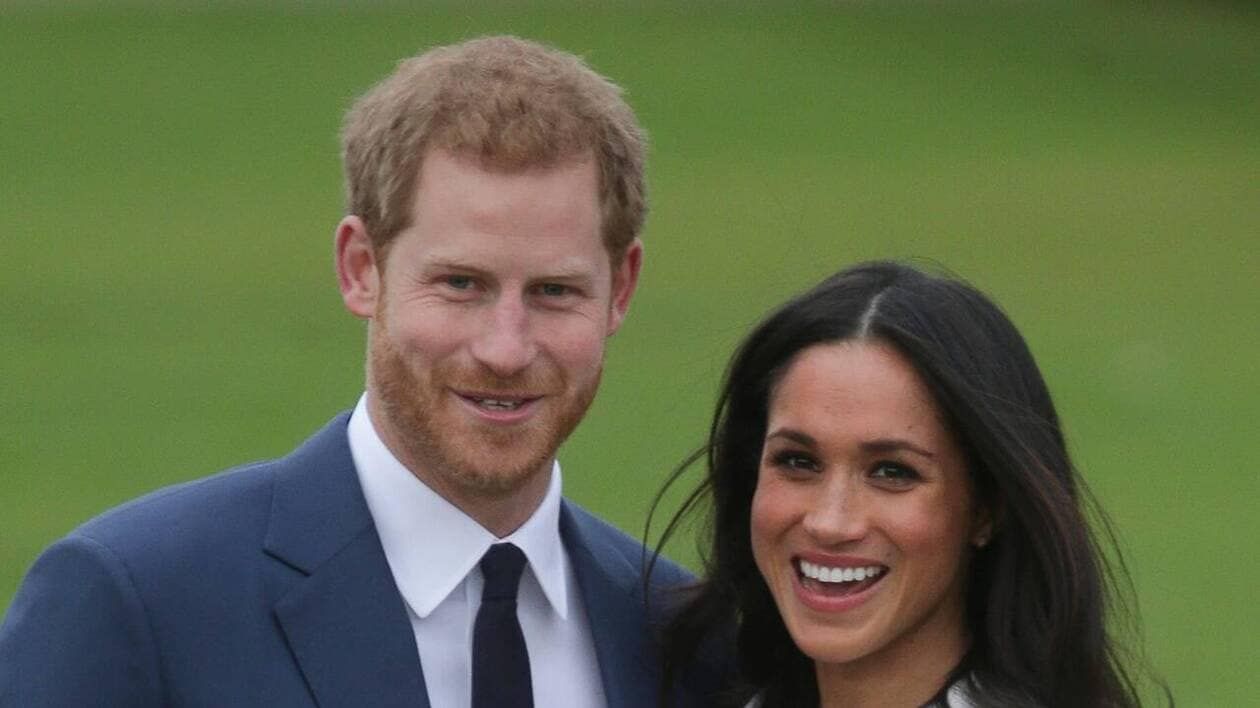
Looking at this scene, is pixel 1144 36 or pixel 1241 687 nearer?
pixel 1241 687

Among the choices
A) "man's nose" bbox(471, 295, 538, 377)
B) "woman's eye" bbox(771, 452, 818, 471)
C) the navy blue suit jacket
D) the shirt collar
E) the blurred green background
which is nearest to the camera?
the navy blue suit jacket

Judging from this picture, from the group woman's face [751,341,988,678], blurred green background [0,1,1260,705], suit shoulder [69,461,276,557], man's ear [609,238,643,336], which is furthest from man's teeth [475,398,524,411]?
blurred green background [0,1,1260,705]

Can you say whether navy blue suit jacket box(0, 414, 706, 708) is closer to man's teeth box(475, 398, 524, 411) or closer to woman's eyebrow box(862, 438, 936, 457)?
man's teeth box(475, 398, 524, 411)

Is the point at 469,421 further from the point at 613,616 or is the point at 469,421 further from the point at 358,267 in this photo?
the point at 613,616

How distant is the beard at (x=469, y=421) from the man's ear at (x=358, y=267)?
0.08 meters

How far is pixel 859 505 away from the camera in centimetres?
475

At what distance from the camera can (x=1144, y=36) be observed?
3569 centimetres

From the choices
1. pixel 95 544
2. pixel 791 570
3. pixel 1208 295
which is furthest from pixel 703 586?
pixel 1208 295

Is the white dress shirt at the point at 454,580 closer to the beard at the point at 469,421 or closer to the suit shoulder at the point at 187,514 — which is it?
the beard at the point at 469,421

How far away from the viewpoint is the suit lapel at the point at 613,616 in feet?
15.8

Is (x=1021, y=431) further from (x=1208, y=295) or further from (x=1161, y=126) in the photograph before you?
Result: (x=1161, y=126)

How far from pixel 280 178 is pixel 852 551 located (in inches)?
904

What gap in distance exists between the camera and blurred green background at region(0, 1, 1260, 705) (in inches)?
680

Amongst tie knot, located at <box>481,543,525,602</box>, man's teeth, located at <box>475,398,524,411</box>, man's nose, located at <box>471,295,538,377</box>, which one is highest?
man's nose, located at <box>471,295,538,377</box>
